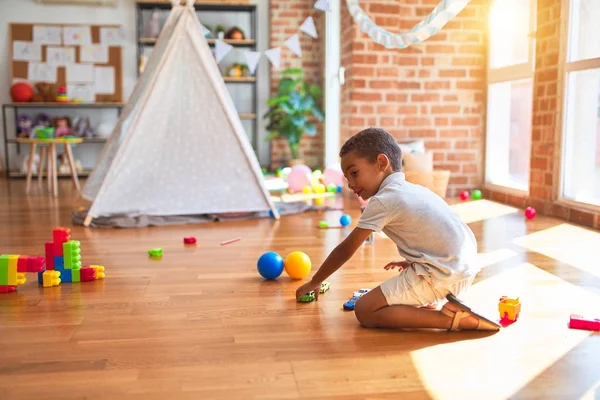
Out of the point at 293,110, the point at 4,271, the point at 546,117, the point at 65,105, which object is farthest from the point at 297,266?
the point at 65,105

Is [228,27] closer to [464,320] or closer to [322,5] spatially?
[322,5]

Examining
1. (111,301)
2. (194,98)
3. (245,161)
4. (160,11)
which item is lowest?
(111,301)

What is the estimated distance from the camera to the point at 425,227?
1811 mm

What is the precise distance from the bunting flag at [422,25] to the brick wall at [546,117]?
4.41 ft

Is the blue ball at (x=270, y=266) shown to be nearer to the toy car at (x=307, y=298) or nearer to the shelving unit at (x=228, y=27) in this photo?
the toy car at (x=307, y=298)

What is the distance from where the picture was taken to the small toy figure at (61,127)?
7.21 metres

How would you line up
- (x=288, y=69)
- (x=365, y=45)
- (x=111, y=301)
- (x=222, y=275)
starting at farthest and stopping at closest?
(x=288, y=69) → (x=365, y=45) → (x=222, y=275) → (x=111, y=301)

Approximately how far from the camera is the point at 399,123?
4.99m

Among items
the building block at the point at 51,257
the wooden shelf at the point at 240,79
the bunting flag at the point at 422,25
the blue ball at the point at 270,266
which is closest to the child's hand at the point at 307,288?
the blue ball at the point at 270,266

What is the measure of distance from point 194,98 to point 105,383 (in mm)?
2658

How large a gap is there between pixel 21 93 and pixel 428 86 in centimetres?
459

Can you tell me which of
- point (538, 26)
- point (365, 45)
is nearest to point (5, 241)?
point (365, 45)

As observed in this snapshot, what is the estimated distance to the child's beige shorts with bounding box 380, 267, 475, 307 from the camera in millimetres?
1830

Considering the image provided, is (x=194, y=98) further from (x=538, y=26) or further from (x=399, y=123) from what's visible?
(x=538, y=26)
